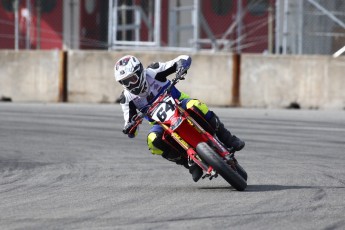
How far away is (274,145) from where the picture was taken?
13.3 meters

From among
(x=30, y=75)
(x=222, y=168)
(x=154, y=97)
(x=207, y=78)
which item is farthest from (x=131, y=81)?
(x=30, y=75)

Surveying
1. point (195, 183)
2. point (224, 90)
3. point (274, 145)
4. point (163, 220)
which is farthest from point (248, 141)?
point (163, 220)

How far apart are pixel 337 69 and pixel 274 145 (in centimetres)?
518

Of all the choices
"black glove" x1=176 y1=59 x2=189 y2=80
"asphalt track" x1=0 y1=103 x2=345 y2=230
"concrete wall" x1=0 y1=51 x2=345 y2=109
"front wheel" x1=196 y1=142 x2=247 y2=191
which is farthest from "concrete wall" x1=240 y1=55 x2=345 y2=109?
"front wheel" x1=196 y1=142 x2=247 y2=191

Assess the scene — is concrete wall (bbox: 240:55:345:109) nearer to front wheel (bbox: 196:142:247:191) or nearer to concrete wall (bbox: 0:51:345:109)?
concrete wall (bbox: 0:51:345:109)

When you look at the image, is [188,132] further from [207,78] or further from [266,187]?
[207,78]

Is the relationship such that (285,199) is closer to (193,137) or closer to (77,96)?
(193,137)

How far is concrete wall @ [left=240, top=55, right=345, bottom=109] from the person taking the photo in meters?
18.2

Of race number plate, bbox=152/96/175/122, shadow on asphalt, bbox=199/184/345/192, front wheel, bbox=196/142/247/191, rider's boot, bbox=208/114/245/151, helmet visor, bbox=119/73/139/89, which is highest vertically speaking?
helmet visor, bbox=119/73/139/89

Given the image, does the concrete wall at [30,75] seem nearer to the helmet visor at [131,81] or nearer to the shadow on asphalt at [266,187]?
the helmet visor at [131,81]

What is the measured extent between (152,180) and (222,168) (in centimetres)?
123

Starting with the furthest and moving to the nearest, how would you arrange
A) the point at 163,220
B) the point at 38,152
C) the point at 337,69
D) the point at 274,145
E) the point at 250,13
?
the point at 250,13 → the point at 337,69 → the point at 274,145 → the point at 38,152 → the point at 163,220

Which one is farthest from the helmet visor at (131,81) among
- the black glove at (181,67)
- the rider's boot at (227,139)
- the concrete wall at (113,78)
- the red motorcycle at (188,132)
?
the concrete wall at (113,78)

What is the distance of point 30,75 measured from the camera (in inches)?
803
